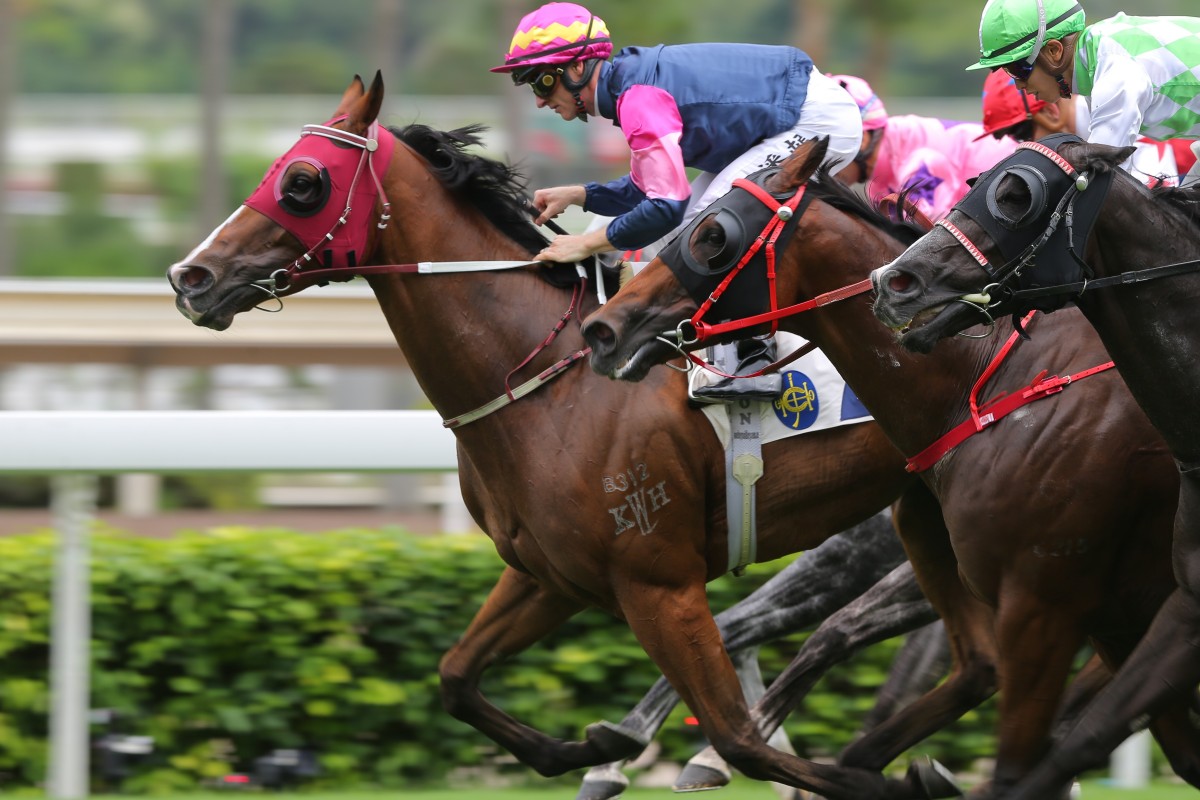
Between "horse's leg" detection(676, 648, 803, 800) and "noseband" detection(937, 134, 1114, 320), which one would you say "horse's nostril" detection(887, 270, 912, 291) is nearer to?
"noseband" detection(937, 134, 1114, 320)

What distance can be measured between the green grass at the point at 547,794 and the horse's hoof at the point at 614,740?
0.45 metres

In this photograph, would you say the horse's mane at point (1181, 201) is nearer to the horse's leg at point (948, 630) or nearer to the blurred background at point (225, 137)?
the horse's leg at point (948, 630)

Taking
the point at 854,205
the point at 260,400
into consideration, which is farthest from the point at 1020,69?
the point at 260,400

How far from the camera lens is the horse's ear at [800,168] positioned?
3867mm

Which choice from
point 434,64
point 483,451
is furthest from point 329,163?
point 434,64

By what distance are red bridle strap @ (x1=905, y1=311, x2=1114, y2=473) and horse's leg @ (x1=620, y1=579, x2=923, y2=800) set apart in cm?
65

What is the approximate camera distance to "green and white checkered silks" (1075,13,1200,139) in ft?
12.9

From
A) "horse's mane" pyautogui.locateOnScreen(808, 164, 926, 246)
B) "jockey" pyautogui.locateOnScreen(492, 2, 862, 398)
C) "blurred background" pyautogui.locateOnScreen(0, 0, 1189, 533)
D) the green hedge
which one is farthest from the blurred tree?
"horse's mane" pyautogui.locateOnScreen(808, 164, 926, 246)

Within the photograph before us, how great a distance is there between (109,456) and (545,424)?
1.37 metres

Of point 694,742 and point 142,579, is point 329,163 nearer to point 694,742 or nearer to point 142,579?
point 142,579

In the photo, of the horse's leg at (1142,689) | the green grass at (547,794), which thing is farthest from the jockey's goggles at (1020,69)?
the green grass at (547,794)

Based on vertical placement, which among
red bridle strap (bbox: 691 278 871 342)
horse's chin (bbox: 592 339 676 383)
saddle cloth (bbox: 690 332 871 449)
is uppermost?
red bridle strap (bbox: 691 278 871 342)

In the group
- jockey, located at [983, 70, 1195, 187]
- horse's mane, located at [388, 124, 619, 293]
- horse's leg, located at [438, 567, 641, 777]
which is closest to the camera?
horse's mane, located at [388, 124, 619, 293]

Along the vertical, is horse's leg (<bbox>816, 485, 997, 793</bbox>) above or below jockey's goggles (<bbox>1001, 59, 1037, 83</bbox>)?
below
